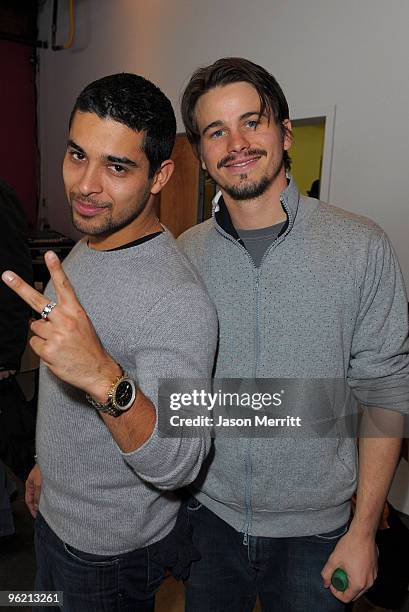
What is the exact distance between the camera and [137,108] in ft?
3.50

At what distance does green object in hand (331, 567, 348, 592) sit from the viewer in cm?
112

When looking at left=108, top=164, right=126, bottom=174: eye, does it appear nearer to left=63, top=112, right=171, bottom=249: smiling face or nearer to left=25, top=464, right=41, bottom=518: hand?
left=63, top=112, right=171, bottom=249: smiling face

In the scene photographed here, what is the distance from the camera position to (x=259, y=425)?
1.19m

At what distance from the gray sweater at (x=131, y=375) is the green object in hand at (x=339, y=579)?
1.18ft

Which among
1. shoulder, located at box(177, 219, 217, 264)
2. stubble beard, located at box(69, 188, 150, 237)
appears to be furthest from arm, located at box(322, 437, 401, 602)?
stubble beard, located at box(69, 188, 150, 237)

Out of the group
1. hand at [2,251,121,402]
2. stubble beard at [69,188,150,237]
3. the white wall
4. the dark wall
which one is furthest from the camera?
the dark wall

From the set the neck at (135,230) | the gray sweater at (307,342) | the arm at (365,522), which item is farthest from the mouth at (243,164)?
the arm at (365,522)

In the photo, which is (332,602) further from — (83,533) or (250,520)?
(83,533)

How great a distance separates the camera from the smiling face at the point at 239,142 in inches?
47.6

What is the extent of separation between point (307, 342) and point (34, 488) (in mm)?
785

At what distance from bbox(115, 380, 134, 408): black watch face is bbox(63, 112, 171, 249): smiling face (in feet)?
1.19

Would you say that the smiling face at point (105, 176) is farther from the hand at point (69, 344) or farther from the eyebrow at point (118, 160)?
the hand at point (69, 344)

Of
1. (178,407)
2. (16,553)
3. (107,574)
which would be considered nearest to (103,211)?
(178,407)

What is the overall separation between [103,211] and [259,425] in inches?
22.3
